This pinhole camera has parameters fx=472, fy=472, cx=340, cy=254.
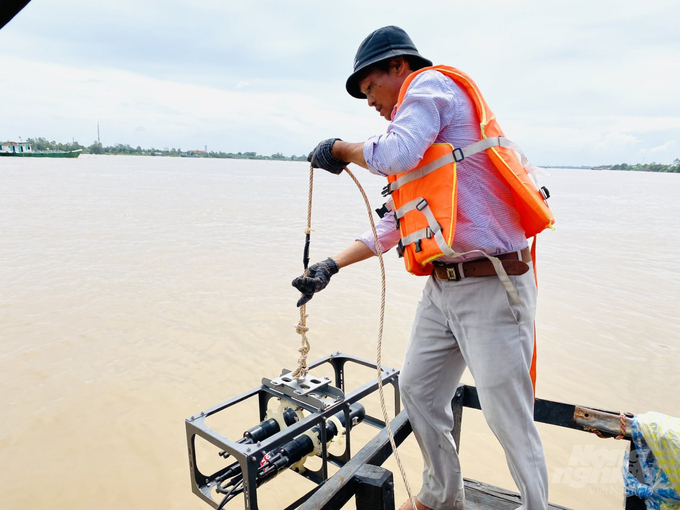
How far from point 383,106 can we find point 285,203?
18163 millimetres

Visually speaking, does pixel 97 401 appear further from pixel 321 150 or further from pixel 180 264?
pixel 180 264

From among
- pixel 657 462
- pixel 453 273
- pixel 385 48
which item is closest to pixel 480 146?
pixel 453 273

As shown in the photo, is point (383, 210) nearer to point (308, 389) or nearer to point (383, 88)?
point (383, 88)

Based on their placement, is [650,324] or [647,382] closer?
[647,382]

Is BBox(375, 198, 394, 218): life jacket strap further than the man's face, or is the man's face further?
BBox(375, 198, 394, 218): life jacket strap

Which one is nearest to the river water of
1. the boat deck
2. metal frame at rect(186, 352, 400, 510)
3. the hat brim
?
the hat brim

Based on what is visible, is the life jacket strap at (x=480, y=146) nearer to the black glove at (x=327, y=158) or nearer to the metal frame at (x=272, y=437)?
the black glove at (x=327, y=158)

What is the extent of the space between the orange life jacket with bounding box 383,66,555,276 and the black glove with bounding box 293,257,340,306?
654mm

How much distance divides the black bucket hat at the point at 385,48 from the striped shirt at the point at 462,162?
244 mm

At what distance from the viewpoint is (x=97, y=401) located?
4344 millimetres

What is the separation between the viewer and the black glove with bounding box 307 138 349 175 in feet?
6.96

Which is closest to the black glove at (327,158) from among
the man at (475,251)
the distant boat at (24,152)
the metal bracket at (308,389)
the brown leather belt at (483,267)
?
the man at (475,251)

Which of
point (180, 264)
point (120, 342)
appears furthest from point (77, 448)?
point (180, 264)

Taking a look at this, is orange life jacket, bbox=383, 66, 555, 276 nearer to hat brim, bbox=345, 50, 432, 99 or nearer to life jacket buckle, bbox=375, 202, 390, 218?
hat brim, bbox=345, 50, 432, 99
